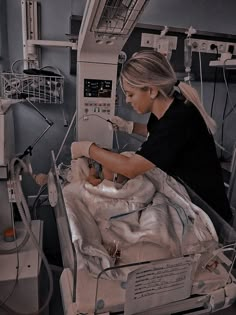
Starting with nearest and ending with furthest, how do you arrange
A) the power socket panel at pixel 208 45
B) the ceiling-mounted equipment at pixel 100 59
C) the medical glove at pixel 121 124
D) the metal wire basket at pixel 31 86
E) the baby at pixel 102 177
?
the ceiling-mounted equipment at pixel 100 59
the baby at pixel 102 177
the medical glove at pixel 121 124
the metal wire basket at pixel 31 86
the power socket panel at pixel 208 45

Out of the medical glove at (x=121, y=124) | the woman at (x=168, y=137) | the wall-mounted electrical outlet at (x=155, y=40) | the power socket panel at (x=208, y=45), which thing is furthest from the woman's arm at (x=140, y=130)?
the power socket panel at (x=208, y=45)

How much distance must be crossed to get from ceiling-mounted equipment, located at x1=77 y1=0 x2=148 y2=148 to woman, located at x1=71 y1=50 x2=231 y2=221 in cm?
15

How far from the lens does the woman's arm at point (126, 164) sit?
1012 millimetres

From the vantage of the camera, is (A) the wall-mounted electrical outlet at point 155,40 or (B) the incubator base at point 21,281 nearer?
(B) the incubator base at point 21,281

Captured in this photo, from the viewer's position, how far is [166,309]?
2.55ft

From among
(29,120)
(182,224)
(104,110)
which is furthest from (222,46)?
(182,224)

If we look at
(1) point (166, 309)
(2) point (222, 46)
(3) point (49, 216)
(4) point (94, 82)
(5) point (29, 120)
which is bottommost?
(3) point (49, 216)

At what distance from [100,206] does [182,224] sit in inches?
11.2

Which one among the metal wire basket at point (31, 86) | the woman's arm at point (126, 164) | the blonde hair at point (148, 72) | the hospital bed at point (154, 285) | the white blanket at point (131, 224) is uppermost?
the blonde hair at point (148, 72)

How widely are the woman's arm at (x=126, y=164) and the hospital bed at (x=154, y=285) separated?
0.83 ft

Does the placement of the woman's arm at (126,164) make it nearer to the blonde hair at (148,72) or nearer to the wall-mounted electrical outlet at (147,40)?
the blonde hair at (148,72)

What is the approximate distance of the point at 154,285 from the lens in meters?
0.73

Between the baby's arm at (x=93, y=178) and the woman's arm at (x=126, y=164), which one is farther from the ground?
the woman's arm at (x=126, y=164)

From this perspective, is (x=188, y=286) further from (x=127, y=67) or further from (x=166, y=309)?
(x=127, y=67)
